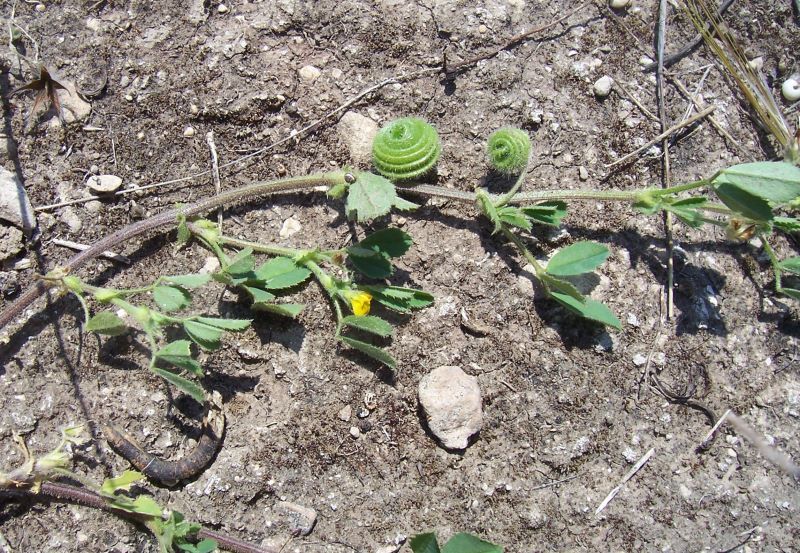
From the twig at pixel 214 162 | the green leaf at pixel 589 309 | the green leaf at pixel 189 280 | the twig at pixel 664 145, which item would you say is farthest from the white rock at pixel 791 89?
the green leaf at pixel 189 280

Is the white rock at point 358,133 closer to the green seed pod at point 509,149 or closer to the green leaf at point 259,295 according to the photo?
the green seed pod at point 509,149

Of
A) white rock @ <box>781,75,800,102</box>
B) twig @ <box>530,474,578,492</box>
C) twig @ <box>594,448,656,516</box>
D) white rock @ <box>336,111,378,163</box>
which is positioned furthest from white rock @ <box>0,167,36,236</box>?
white rock @ <box>781,75,800,102</box>

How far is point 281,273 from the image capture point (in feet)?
9.31

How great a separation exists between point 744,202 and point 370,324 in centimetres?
159

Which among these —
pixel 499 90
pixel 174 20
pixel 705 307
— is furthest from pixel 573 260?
pixel 174 20

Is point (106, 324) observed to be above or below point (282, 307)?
below

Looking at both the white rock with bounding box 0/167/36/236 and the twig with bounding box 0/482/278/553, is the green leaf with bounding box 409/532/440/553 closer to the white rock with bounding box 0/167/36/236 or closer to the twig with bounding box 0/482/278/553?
the twig with bounding box 0/482/278/553

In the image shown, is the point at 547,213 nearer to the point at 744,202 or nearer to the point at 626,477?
the point at 744,202

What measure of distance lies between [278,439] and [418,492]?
0.64m

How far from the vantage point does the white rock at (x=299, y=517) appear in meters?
2.78

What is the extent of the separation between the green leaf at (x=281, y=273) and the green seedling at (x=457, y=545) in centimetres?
114

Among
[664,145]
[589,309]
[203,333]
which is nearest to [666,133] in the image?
[664,145]

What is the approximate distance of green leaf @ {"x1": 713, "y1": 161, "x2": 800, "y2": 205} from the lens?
8.46 ft

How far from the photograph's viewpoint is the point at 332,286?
281 cm
